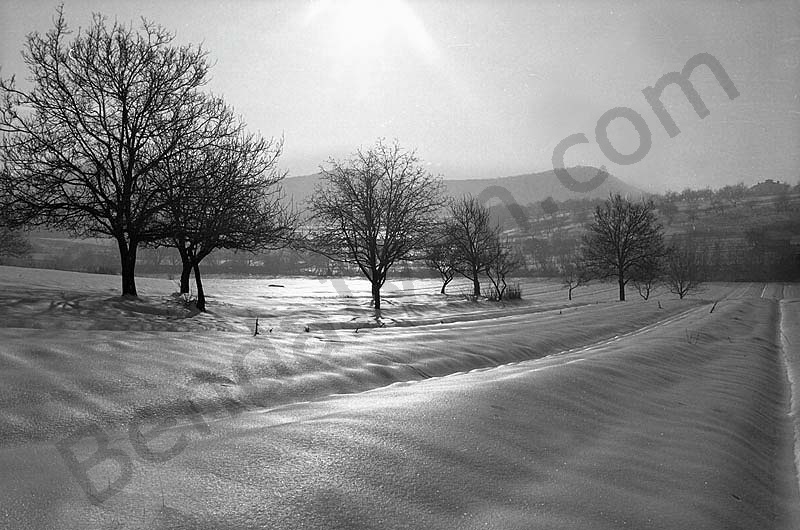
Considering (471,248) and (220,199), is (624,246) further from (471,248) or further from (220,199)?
(220,199)

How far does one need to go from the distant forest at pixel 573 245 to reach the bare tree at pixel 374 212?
3649mm

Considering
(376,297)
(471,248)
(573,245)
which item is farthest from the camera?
(573,245)

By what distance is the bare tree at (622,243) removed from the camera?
41.8m

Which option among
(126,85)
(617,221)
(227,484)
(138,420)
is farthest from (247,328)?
(617,221)

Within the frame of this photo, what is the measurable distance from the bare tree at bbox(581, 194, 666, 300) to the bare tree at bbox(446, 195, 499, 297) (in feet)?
30.7

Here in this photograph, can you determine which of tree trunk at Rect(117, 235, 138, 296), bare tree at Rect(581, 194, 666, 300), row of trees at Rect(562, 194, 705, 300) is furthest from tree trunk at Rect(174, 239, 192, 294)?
bare tree at Rect(581, 194, 666, 300)

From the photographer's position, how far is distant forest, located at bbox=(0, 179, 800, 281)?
62.2 m

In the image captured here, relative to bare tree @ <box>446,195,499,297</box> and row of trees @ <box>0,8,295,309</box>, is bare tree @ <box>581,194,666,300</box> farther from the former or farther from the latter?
row of trees @ <box>0,8,295,309</box>

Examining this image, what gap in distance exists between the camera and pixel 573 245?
137375 millimetres

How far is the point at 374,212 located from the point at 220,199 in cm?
1395

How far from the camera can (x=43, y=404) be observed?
11.4ft

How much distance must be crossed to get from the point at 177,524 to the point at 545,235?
16506 centimetres

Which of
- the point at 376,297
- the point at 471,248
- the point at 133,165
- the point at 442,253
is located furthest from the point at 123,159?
the point at 471,248

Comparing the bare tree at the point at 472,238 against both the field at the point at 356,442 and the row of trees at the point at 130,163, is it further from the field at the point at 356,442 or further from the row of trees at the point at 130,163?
the field at the point at 356,442
